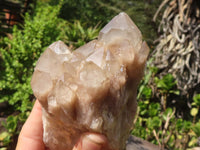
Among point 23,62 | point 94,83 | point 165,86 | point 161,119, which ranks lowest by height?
point 161,119

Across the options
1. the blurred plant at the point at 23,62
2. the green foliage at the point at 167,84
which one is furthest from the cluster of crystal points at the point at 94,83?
the green foliage at the point at 167,84

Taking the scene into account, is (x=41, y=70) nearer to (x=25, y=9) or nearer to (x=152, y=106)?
(x=152, y=106)

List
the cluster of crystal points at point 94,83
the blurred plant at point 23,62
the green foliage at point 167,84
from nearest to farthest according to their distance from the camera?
the cluster of crystal points at point 94,83
the blurred plant at point 23,62
the green foliage at point 167,84

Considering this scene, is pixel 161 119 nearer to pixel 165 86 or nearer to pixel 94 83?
pixel 165 86

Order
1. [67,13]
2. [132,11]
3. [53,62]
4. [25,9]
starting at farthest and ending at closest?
[25,9] < [67,13] < [132,11] < [53,62]

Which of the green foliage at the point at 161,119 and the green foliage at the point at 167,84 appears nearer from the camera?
the green foliage at the point at 161,119

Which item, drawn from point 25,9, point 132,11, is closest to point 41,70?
point 132,11

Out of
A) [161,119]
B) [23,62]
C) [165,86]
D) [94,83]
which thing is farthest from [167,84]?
[94,83]

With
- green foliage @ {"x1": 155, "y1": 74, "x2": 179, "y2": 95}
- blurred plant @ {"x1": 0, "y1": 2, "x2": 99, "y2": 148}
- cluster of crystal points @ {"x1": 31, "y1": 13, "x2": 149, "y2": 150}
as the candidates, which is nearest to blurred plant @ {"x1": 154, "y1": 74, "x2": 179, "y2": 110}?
green foliage @ {"x1": 155, "y1": 74, "x2": 179, "y2": 95}

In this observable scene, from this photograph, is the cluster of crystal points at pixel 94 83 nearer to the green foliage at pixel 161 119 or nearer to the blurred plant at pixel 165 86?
the green foliage at pixel 161 119
